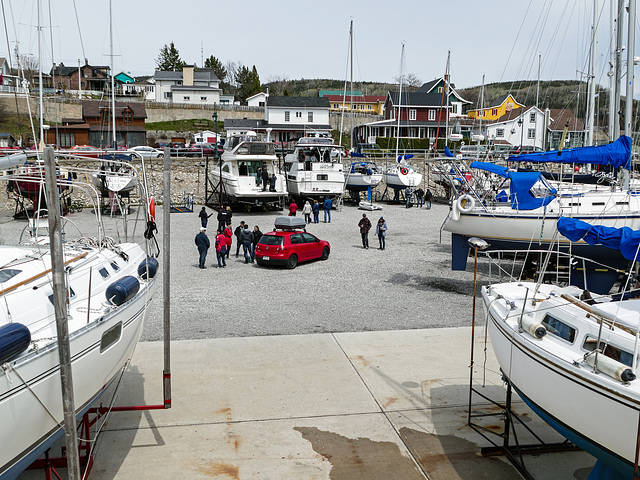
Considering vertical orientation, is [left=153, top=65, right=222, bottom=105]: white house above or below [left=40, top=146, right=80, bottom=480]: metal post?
above

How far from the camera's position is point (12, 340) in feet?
16.6

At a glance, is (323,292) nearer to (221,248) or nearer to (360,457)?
(221,248)

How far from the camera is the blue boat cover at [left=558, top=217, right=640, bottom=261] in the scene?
27.2ft

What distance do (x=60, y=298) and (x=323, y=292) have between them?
11903mm

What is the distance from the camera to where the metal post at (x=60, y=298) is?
189 inches

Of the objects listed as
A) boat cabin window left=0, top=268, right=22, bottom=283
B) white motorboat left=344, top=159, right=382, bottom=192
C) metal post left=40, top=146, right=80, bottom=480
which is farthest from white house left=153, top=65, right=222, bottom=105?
metal post left=40, top=146, right=80, bottom=480

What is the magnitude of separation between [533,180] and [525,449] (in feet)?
34.2

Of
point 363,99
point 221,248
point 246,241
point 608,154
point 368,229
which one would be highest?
point 363,99

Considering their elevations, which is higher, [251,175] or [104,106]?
[104,106]

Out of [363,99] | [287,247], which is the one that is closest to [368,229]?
[287,247]

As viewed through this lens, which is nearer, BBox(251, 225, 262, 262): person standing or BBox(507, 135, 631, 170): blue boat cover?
BBox(507, 135, 631, 170): blue boat cover

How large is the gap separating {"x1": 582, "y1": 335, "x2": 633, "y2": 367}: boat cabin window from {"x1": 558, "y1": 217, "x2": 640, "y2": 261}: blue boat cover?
1991 mm

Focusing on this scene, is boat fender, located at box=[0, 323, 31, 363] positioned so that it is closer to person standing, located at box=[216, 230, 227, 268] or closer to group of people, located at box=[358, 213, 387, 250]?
person standing, located at box=[216, 230, 227, 268]

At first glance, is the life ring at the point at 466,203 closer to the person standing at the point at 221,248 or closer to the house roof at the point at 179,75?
the person standing at the point at 221,248
